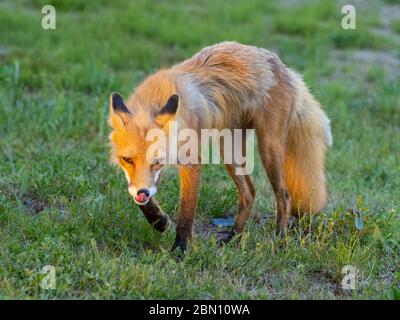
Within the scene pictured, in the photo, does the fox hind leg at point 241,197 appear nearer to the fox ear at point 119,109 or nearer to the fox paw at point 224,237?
the fox paw at point 224,237

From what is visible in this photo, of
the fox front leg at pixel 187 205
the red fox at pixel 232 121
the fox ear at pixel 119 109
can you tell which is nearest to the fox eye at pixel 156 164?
the red fox at pixel 232 121

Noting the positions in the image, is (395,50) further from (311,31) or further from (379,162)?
(379,162)

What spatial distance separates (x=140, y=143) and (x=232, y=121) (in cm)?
138

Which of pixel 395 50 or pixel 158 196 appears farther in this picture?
pixel 395 50

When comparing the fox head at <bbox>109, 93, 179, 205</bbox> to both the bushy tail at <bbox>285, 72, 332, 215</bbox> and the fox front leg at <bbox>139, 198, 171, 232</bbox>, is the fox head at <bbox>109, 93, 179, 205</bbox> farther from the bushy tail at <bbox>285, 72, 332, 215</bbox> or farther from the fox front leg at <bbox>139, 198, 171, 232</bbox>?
the bushy tail at <bbox>285, 72, 332, 215</bbox>

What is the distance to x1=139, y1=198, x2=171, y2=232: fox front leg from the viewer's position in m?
6.30

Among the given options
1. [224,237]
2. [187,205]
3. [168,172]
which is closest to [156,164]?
[187,205]

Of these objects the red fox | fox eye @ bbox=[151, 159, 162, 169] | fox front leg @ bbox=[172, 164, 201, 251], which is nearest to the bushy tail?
the red fox

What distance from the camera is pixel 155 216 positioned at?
250 inches

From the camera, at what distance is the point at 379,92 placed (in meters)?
11.6

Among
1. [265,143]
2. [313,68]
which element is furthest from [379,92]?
[265,143]

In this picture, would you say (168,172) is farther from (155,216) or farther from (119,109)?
(119,109)
